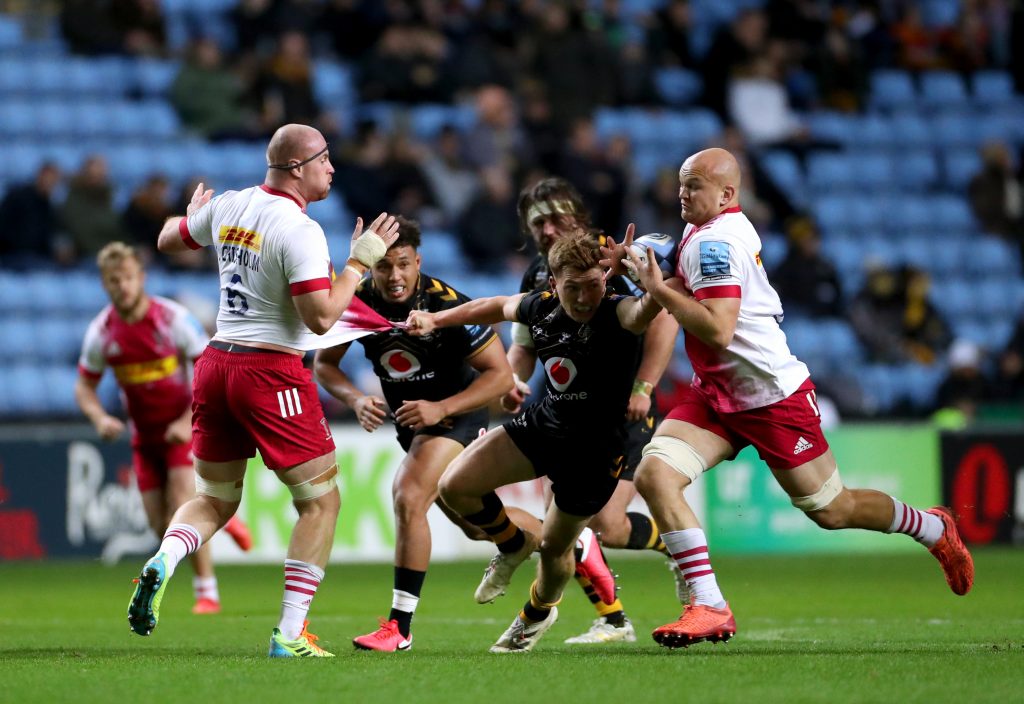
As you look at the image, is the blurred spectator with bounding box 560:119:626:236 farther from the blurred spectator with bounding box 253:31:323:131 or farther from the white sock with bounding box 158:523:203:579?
the white sock with bounding box 158:523:203:579

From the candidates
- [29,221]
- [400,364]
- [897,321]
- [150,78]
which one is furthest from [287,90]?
[400,364]

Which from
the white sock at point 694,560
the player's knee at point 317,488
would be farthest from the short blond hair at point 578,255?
the player's knee at point 317,488

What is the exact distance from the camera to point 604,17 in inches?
854

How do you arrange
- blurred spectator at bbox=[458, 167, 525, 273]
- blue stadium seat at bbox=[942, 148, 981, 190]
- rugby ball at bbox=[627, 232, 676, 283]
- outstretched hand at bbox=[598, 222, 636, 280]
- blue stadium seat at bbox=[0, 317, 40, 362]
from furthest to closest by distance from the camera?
blue stadium seat at bbox=[942, 148, 981, 190]
blurred spectator at bbox=[458, 167, 525, 273]
blue stadium seat at bbox=[0, 317, 40, 362]
rugby ball at bbox=[627, 232, 676, 283]
outstretched hand at bbox=[598, 222, 636, 280]

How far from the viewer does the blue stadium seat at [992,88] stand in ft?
75.4

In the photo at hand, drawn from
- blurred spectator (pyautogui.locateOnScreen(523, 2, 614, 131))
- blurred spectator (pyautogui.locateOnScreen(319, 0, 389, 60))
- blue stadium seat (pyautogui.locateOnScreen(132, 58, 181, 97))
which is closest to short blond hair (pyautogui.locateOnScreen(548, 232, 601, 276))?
blue stadium seat (pyautogui.locateOnScreen(132, 58, 181, 97))

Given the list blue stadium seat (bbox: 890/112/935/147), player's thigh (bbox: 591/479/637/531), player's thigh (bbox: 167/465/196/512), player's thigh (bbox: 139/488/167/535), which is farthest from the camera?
blue stadium seat (bbox: 890/112/935/147)

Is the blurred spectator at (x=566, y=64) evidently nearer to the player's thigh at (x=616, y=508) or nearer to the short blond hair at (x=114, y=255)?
the short blond hair at (x=114, y=255)

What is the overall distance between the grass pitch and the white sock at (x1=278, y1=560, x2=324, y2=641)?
0.90 feet

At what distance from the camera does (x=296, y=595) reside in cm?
711

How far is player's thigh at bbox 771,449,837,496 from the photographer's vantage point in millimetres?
7273

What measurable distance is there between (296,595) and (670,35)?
16.1m

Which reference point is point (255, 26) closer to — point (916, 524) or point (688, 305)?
point (688, 305)

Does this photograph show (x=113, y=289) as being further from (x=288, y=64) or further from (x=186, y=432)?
(x=288, y=64)
